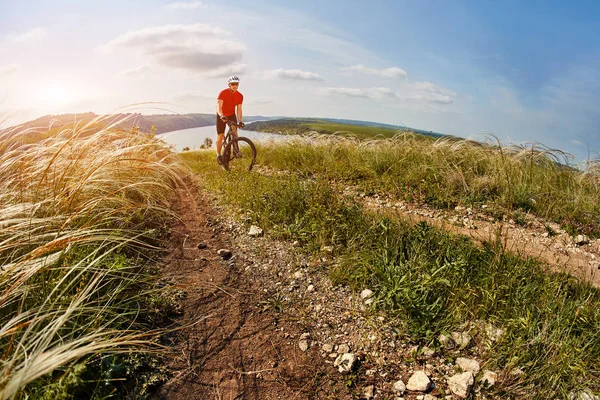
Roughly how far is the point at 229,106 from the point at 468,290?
327 inches

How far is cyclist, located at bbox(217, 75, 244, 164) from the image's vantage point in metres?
9.62

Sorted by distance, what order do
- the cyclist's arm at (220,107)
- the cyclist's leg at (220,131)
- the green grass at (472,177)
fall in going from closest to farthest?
the green grass at (472,177) < the cyclist's arm at (220,107) < the cyclist's leg at (220,131)

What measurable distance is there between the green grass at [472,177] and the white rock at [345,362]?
146 inches

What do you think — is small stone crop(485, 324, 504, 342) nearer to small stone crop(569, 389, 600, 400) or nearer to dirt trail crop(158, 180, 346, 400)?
small stone crop(569, 389, 600, 400)

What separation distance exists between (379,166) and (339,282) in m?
4.36

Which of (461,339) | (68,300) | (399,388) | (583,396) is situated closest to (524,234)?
(461,339)

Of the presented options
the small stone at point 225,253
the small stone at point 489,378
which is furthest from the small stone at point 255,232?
the small stone at point 489,378

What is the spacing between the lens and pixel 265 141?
13.0 metres

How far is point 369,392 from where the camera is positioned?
2459 mm

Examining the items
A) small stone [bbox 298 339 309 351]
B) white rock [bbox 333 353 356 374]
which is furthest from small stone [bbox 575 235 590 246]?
small stone [bbox 298 339 309 351]

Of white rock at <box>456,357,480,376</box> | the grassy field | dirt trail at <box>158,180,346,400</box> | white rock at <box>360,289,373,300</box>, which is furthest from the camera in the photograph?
white rock at <box>360,289,373,300</box>

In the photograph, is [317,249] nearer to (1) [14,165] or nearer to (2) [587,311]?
(2) [587,311]

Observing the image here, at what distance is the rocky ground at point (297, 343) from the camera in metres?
2.46

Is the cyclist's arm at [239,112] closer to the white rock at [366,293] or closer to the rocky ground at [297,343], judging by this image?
the rocky ground at [297,343]
